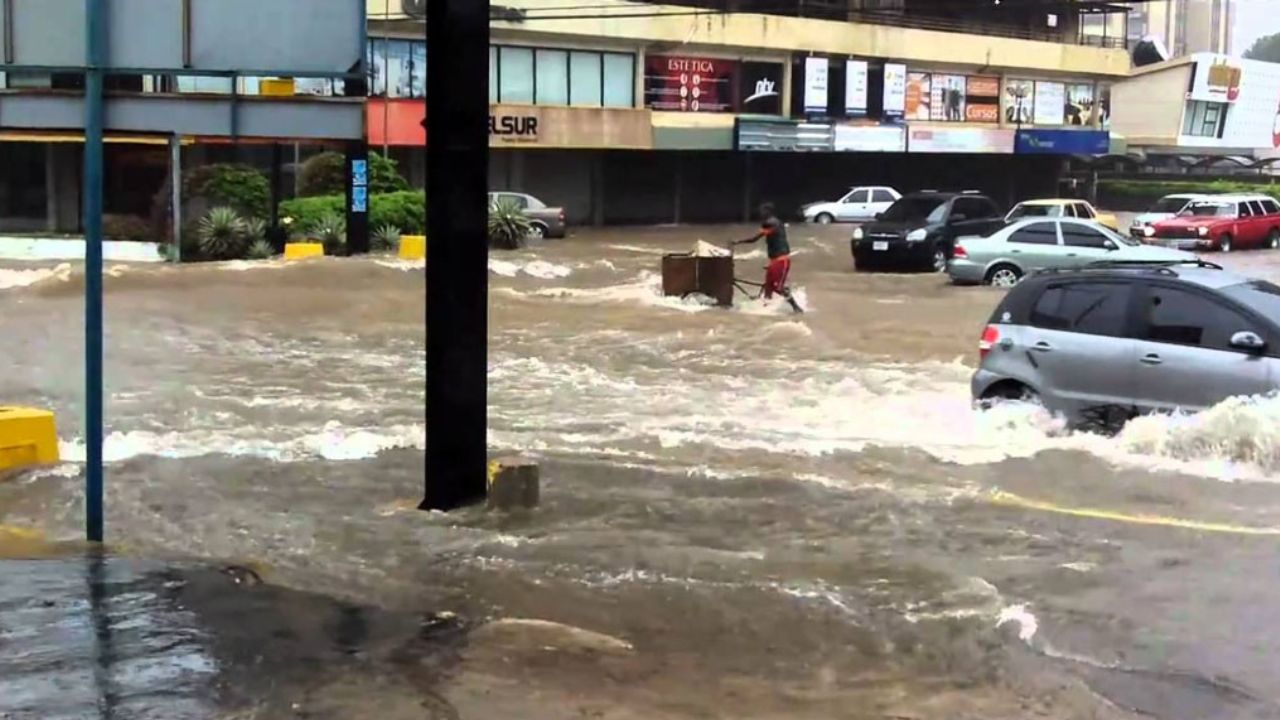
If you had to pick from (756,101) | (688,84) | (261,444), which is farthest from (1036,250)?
(756,101)

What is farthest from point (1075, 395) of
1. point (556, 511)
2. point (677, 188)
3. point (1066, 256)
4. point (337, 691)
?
point (677, 188)

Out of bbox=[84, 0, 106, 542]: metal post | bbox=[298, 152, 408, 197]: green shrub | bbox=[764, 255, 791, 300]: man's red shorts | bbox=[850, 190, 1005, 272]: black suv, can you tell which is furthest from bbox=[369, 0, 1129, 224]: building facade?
bbox=[84, 0, 106, 542]: metal post

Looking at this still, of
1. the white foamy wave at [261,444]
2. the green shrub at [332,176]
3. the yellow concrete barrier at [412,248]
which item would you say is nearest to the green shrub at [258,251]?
the yellow concrete barrier at [412,248]

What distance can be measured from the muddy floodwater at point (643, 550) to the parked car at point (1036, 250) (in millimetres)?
7921

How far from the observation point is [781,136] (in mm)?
54281

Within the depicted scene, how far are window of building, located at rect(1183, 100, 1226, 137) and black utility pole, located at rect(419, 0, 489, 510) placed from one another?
7628 cm

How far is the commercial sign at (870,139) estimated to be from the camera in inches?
2221

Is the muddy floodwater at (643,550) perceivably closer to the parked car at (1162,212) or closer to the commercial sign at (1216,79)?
the parked car at (1162,212)

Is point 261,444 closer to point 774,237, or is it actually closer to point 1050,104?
point 774,237

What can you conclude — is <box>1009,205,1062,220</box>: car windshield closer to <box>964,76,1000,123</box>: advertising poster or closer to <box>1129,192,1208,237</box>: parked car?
<box>1129,192,1208,237</box>: parked car

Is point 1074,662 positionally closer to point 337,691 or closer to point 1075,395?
point 337,691

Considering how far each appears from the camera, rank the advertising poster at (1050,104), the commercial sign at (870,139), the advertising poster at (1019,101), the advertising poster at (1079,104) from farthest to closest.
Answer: the advertising poster at (1079,104)
the advertising poster at (1050,104)
the advertising poster at (1019,101)
the commercial sign at (870,139)

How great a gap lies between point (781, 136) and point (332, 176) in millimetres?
20075

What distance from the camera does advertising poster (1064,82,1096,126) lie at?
67.4m
